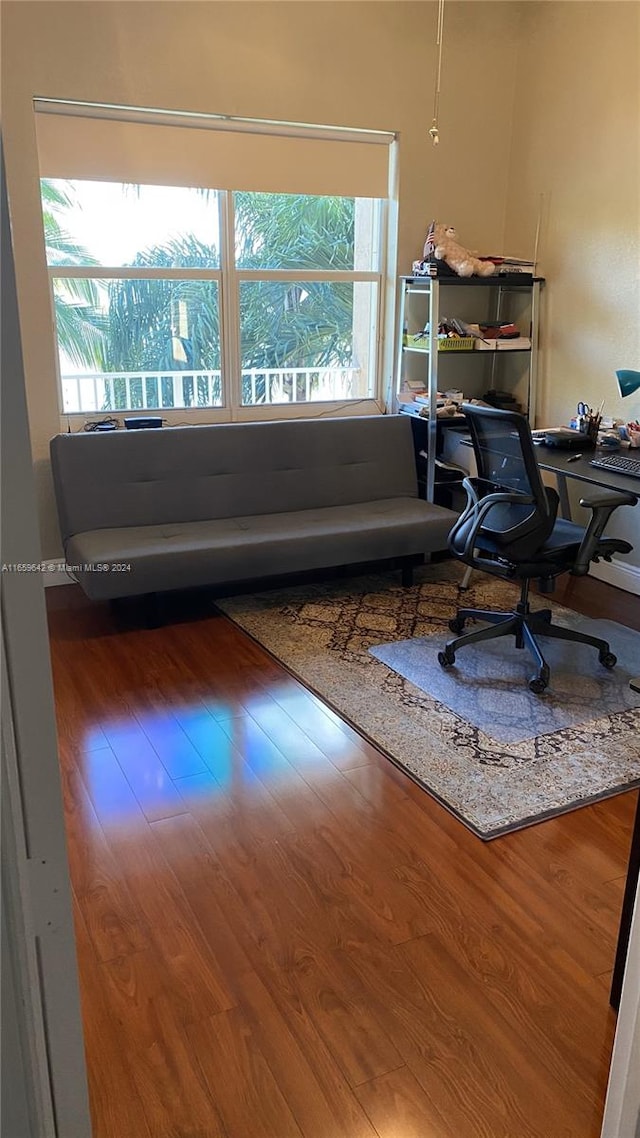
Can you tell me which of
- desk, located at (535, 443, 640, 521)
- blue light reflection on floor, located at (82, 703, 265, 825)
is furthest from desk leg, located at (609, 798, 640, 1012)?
desk, located at (535, 443, 640, 521)

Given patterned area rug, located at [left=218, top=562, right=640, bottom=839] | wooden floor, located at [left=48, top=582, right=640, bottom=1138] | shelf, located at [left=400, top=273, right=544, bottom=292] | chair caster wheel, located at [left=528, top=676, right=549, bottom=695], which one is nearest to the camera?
wooden floor, located at [left=48, top=582, right=640, bottom=1138]

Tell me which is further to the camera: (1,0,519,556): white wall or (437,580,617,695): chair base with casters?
(1,0,519,556): white wall

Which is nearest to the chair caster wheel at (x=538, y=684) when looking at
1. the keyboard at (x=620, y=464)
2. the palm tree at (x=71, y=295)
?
the keyboard at (x=620, y=464)

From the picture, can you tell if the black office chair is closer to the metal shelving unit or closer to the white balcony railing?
the metal shelving unit

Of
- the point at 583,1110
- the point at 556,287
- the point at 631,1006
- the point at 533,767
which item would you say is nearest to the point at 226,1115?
the point at 583,1110

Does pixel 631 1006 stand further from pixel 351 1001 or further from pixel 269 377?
pixel 269 377

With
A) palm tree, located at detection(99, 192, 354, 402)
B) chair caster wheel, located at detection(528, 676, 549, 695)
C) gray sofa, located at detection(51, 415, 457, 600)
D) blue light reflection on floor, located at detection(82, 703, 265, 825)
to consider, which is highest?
palm tree, located at detection(99, 192, 354, 402)

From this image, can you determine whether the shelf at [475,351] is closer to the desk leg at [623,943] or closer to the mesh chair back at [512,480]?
the mesh chair back at [512,480]

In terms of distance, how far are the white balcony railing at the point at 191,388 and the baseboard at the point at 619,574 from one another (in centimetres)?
161

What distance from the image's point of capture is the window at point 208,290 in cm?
398

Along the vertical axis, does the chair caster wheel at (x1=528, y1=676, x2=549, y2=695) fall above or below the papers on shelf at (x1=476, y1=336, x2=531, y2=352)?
below

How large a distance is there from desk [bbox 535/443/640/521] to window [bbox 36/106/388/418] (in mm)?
1406

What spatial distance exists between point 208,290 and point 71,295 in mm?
673

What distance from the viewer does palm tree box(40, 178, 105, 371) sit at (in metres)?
3.86
